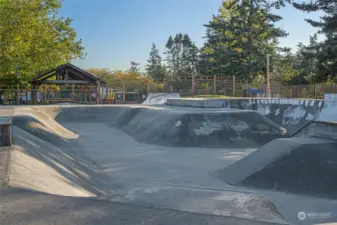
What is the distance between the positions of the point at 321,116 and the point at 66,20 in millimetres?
24084

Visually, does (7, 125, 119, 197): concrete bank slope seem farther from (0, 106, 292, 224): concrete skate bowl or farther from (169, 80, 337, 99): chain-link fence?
(169, 80, 337, 99): chain-link fence

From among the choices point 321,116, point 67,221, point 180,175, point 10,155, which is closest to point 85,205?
point 67,221

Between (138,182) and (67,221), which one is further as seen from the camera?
(138,182)

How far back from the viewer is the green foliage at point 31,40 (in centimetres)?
2556

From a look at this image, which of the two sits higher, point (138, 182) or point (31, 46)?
point (31, 46)

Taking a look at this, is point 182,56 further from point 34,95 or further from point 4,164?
point 4,164

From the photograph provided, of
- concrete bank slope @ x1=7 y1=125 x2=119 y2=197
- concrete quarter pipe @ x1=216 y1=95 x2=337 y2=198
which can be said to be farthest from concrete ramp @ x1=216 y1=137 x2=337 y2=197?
concrete bank slope @ x1=7 y1=125 x2=119 y2=197

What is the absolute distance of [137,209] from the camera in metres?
4.00

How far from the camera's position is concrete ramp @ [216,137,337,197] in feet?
25.3

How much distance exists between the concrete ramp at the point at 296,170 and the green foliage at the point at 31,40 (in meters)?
22.2

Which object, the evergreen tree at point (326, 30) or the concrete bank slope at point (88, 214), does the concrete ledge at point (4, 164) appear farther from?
the evergreen tree at point (326, 30)

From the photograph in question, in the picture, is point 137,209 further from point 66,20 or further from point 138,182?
point 66,20

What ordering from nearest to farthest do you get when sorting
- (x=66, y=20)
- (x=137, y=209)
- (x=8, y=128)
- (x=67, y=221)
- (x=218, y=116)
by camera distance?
(x=67, y=221) → (x=137, y=209) → (x=8, y=128) → (x=218, y=116) → (x=66, y=20)

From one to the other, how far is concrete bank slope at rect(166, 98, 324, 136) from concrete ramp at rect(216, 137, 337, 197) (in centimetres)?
946
